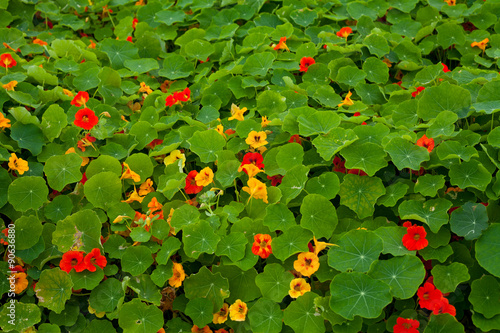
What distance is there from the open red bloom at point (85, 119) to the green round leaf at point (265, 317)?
4.19 ft

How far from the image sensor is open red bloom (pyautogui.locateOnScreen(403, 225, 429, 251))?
1.85m

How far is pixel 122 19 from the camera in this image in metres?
3.78

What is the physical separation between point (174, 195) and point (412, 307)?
1.22 m

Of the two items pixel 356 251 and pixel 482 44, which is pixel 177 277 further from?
pixel 482 44

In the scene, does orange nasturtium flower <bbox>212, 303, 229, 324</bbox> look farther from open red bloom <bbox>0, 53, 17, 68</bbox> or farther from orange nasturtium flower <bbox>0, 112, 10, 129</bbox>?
open red bloom <bbox>0, 53, 17, 68</bbox>

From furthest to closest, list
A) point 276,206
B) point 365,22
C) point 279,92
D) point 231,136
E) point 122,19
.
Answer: point 122,19
point 365,22
point 279,92
point 231,136
point 276,206

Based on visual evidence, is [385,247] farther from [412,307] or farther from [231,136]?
[231,136]

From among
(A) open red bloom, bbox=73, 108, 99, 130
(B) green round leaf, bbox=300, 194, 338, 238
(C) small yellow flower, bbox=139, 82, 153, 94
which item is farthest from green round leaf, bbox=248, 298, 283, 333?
(C) small yellow flower, bbox=139, 82, 153, 94

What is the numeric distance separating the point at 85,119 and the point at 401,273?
173 centimetres

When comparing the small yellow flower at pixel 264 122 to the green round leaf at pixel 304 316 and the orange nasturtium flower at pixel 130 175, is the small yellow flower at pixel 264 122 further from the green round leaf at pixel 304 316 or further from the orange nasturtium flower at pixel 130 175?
the green round leaf at pixel 304 316

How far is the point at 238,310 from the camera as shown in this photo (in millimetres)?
1865

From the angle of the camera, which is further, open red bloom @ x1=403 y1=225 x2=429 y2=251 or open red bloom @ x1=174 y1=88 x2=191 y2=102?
open red bloom @ x1=174 y1=88 x2=191 y2=102

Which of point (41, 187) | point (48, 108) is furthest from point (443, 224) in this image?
point (48, 108)

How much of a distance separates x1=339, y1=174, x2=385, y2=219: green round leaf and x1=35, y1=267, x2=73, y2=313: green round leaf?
1.26m
